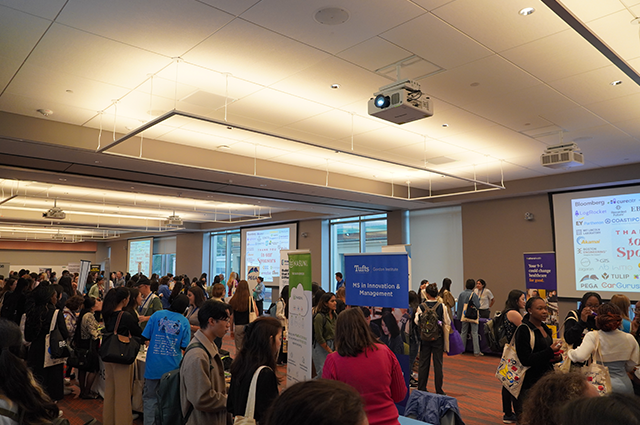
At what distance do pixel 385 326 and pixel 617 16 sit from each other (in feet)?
13.1

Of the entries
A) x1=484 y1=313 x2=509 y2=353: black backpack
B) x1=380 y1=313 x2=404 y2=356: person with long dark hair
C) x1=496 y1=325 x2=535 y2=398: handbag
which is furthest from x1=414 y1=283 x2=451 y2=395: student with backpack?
x1=496 y1=325 x2=535 y2=398: handbag

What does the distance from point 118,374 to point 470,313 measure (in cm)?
730

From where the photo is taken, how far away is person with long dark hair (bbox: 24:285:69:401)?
5746 mm

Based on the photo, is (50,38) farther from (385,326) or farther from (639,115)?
(639,115)

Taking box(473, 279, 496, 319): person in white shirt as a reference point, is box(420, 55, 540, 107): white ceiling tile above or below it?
above

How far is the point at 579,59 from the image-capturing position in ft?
15.3

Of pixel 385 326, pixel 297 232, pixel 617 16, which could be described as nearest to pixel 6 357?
pixel 385 326

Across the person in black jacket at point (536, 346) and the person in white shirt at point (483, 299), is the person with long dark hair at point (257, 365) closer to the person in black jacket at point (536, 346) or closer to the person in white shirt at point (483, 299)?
the person in black jacket at point (536, 346)

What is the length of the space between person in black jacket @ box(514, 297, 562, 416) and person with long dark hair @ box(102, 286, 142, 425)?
3693 millimetres

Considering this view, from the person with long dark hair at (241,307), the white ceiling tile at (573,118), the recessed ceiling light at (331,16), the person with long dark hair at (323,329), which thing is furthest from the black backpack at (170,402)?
the white ceiling tile at (573,118)

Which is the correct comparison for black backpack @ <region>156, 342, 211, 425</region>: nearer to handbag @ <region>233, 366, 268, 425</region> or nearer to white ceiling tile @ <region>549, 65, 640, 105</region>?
handbag @ <region>233, 366, 268, 425</region>

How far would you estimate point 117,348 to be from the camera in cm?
436

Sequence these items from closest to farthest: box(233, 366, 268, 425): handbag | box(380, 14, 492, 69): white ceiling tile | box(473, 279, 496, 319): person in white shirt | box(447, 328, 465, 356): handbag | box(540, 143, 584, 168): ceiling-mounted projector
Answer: box(233, 366, 268, 425): handbag < box(380, 14, 492, 69): white ceiling tile < box(447, 328, 465, 356): handbag < box(540, 143, 584, 168): ceiling-mounted projector < box(473, 279, 496, 319): person in white shirt

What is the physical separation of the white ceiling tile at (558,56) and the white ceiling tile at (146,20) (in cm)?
296
